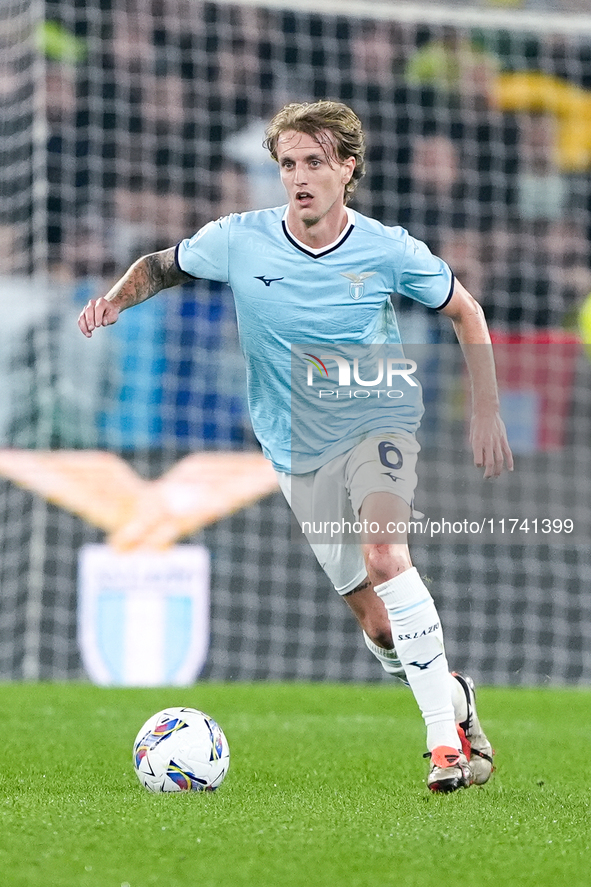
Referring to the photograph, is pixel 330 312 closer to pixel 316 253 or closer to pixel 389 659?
pixel 316 253

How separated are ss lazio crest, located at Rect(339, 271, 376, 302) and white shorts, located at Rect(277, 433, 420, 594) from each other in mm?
510

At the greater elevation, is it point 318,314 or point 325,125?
point 325,125

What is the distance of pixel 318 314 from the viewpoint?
492 cm

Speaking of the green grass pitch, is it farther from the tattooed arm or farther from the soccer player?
the tattooed arm

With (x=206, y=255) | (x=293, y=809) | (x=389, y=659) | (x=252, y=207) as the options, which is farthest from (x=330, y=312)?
(x=252, y=207)

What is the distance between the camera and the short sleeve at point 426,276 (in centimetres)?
493

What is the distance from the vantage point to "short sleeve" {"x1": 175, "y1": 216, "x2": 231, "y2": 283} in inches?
196

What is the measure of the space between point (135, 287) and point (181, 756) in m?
1.62

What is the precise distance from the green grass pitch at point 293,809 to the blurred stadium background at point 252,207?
2.11 meters

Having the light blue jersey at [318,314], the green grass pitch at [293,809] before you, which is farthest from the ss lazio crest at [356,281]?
the green grass pitch at [293,809]

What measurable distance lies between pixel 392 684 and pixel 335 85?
21.7 feet

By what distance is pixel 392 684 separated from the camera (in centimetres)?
889

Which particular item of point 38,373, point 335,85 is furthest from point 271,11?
Result: point 38,373

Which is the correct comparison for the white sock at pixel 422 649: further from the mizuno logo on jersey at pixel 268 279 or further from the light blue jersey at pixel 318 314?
the mizuno logo on jersey at pixel 268 279
